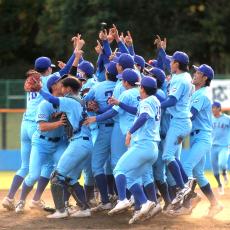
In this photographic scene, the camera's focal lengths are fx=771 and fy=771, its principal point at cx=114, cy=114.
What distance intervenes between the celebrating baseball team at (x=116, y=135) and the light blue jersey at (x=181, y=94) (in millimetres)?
14

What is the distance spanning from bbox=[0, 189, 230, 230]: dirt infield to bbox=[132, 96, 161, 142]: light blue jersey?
118 centimetres

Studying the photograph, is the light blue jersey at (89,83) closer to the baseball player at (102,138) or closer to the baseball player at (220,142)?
the baseball player at (102,138)

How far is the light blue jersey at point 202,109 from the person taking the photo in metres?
11.2

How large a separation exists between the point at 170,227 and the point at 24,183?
2.49 m

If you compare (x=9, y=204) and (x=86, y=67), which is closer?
(x=9, y=204)

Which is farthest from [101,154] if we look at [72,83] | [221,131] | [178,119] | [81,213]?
[221,131]

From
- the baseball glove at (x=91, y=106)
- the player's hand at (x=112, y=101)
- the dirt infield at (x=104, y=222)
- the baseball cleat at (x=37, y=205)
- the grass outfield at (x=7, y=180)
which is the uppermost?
the player's hand at (x=112, y=101)

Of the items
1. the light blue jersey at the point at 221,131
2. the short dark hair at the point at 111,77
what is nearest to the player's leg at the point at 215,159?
the light blue jersey at the point at 221,131

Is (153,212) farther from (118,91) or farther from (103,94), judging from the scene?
(103,94)

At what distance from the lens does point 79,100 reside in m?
10.4

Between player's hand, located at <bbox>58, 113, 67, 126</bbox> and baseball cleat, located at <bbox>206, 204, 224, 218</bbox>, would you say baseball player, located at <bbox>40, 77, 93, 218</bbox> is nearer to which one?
player's hand, located at <bbox>58, 113, 67, 126</bbox>

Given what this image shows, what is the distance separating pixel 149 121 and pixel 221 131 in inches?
265

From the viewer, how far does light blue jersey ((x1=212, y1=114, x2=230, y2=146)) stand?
16.3 m

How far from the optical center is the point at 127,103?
409 inches
